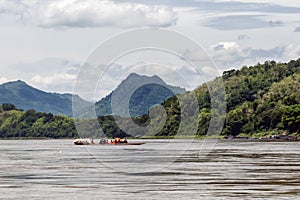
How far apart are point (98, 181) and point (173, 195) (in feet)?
37.2

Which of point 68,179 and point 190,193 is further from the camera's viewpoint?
point 68,179

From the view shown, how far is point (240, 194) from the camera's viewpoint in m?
46.6

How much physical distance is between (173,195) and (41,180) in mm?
14575

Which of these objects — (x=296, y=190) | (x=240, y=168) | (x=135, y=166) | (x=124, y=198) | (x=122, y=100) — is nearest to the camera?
(x=124, y=198)

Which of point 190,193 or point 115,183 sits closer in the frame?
point 190,193

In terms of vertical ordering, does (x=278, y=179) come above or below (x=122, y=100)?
below

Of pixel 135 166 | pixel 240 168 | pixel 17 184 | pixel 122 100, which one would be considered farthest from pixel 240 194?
pixel 122 100

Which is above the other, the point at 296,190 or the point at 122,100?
the point at 122,100

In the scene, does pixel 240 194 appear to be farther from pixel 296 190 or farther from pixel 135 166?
pixel 135 166

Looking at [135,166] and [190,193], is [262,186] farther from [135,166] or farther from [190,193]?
[135,166]

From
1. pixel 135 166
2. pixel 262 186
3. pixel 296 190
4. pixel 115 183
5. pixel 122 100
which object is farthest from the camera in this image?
pixel 122 100

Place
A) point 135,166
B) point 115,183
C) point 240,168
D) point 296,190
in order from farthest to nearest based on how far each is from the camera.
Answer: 1. point 135,166
2. point 240,168
3. point 115,183
4. point 296,190

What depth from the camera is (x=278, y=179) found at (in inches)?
2235

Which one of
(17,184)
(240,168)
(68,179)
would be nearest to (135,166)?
(240,168)
